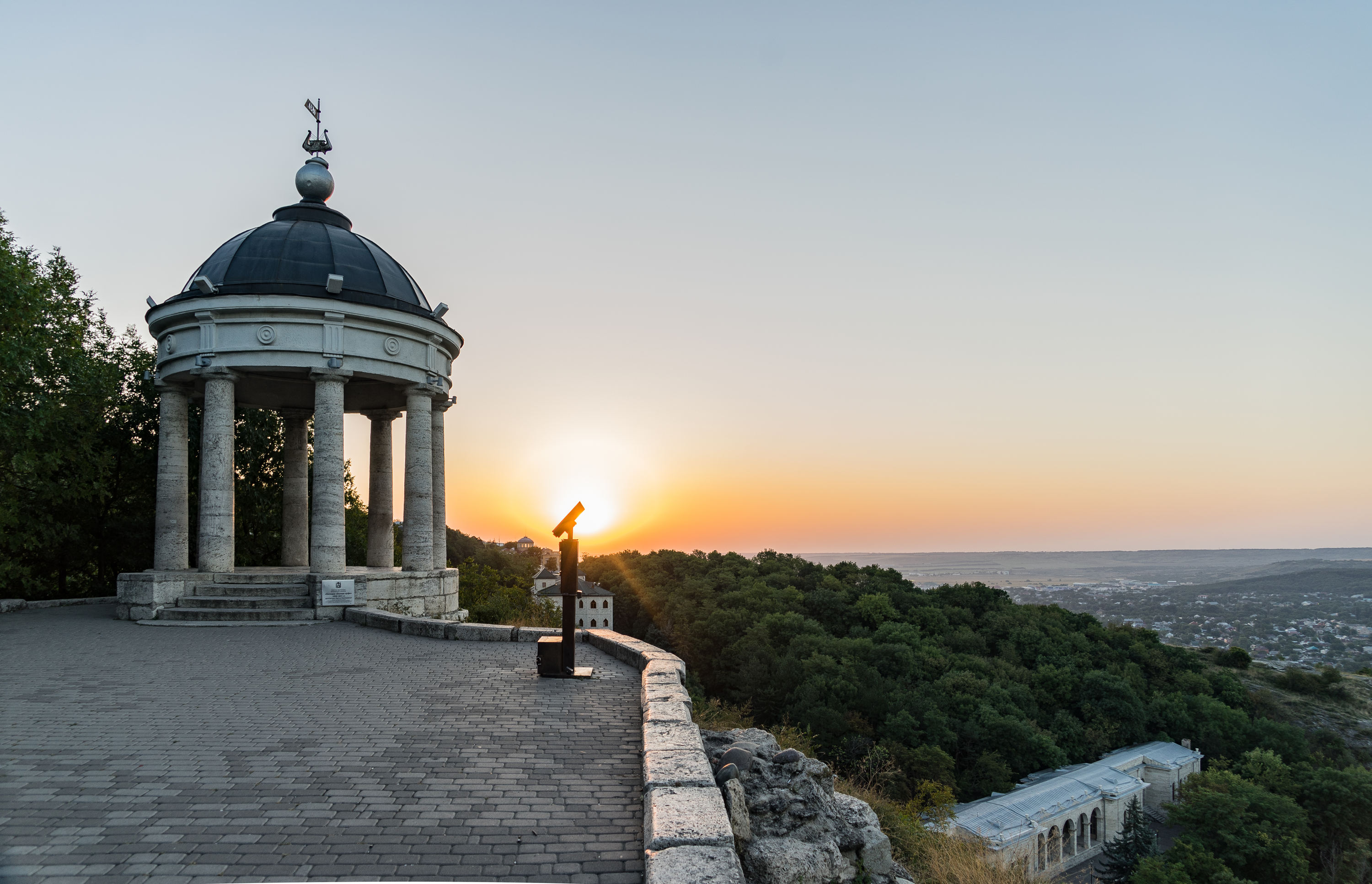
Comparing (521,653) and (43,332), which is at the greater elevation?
(43,332)

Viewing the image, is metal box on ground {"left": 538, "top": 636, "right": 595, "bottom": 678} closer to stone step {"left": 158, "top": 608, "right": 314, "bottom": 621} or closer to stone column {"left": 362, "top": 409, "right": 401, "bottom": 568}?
stone step {"left": 158, "top": 608, "right": 314, "bottom": 621}

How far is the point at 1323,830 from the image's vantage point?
4841 cm

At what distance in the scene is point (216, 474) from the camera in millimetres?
19359

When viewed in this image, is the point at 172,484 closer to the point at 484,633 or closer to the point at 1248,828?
the point at 484,633

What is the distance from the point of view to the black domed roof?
19.5m

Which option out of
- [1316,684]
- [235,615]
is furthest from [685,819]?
[1316,684]

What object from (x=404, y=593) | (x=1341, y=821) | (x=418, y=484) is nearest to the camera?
(x=404, y=593)

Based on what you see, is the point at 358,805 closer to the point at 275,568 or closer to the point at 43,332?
the point at 275,568

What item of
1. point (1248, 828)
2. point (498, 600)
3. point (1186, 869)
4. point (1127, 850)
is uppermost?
point (498, 600)

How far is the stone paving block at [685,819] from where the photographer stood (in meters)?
4.93

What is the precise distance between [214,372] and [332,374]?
9.99 feet

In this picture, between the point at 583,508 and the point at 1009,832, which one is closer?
the point at 583,508

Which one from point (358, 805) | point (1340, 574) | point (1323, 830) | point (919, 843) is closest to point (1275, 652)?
point (1323, 830)

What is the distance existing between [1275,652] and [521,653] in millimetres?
139727
